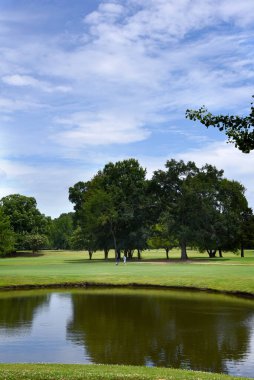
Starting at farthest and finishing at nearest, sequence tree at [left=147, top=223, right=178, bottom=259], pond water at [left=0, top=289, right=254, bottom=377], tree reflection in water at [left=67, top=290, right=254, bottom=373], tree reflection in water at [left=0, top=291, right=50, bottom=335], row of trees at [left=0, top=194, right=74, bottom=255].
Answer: row of trees at [left=0, top=194, right=74, bottom=255], tree at [left=147, top=223, right=178, bottom=259], tree reflection in water at [left=0, top=291, right=50, bottom=335], tree reflection in water at [left=67, top=290, right=254, bottom=373], pond water at [left=0, top=289, right=254, bottom=377]

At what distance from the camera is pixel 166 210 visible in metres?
99.2

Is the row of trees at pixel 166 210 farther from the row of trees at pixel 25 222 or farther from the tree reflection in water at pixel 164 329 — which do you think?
the tree reflection in water at pixel 164 329

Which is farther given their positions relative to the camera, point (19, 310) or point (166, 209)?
point (166, 209)

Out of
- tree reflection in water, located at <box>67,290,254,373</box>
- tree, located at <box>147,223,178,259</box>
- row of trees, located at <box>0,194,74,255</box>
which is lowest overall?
tree reflection in water, located at <box>67,290,254,373</box>

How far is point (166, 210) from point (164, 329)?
72806 millimetres

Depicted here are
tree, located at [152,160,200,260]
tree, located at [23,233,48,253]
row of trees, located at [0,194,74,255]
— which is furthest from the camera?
row of trees, located at [0,194,74,255]

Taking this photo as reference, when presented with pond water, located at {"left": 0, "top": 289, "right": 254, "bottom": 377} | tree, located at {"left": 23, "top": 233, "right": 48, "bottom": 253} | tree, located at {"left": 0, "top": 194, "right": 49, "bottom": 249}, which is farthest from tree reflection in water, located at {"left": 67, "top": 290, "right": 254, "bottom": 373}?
tree, located at {"left": 0, "top": 194, "right": 49, "bottom": 249}

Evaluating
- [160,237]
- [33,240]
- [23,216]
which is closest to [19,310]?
[160,237]

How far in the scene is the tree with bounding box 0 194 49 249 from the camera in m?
138

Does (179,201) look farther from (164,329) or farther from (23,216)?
(164,329)

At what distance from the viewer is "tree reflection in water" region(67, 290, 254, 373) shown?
20.3 metres

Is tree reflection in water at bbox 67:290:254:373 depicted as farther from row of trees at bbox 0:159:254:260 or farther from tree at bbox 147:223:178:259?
tree at bbox 147:223:178:259

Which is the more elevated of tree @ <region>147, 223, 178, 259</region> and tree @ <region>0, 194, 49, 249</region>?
tree @ <region>0, 194, 49, 249</region>

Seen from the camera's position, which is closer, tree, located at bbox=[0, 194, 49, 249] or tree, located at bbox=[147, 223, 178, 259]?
tree, located at bbox=[147, 223, 178, 259]
